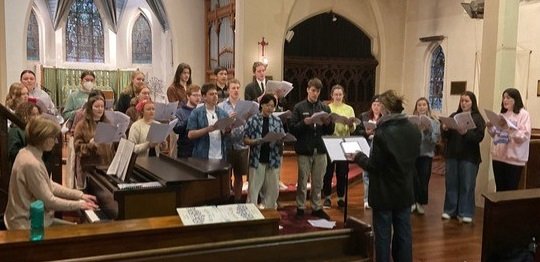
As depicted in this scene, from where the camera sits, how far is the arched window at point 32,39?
570 inches

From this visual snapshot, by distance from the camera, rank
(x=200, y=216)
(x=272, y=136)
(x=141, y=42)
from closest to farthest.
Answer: (x=200, y=216) < (x=272, y=136) < (x=141, y=42)

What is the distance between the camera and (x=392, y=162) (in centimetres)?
312

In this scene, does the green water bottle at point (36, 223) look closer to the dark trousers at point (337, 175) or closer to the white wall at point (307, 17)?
the dark trousers at point (337, 175)

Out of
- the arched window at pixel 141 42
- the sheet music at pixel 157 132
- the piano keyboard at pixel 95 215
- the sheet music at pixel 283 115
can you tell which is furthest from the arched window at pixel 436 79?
the arched window at pixel 141 42

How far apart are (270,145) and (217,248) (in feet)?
9.17

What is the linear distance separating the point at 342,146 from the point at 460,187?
184cm

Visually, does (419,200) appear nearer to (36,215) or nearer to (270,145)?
(270,145)

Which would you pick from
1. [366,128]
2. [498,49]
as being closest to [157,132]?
[366,128]

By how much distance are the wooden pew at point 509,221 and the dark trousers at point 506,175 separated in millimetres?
1641

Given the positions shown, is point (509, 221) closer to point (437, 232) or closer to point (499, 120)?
point (437, 232)

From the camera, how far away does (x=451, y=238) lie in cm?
455

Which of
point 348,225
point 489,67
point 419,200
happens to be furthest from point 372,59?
point 348,225

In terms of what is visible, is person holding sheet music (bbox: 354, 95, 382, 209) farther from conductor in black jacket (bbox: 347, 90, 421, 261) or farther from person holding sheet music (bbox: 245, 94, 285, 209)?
conductor in black jacket (bbox: 347, 90, 421, 261)

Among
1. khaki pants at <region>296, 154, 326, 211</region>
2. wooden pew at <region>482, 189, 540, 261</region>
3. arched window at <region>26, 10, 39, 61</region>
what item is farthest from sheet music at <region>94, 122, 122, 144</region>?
arched window at <region>26, 10, 39, 61</region>
